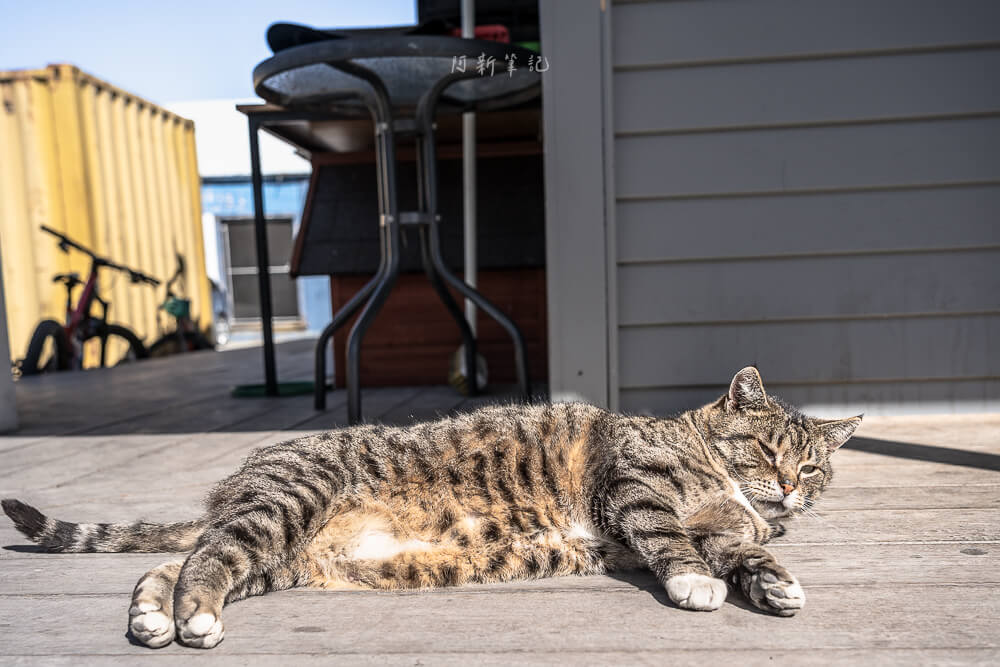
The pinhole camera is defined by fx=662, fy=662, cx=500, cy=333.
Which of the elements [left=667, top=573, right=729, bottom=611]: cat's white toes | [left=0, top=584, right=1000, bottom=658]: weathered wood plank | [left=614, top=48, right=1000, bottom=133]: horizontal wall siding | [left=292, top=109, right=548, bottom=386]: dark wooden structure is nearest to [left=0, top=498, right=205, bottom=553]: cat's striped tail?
[left=0, top=584, right=1000, bottom=658]: weathered wood plank

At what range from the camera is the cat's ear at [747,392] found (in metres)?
1.62

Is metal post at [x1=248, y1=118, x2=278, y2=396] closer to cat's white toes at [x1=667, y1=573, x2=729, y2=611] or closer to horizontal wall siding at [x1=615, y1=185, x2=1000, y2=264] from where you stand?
horizontal wall siding at [x1=615, y1=185, x2=1000, y2=264]

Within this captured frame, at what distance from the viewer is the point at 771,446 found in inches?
61.7

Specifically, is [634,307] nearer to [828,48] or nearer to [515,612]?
[828,48]

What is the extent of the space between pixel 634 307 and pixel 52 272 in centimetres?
691

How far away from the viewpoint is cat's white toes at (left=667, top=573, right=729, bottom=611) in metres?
1.18

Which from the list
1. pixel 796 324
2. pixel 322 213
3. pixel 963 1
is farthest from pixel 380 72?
pixel 963 1

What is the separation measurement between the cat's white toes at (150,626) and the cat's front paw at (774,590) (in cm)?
102

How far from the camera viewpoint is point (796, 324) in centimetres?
261

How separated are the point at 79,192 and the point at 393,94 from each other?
6.00 m

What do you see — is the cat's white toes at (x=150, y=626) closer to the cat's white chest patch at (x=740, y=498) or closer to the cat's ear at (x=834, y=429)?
the cat's white chest patch at (x=740, y=498)

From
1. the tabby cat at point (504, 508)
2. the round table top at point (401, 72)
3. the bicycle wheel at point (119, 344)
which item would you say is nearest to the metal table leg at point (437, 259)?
the round table top at point (401, 72)

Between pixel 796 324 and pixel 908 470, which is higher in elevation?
pixel 796 324

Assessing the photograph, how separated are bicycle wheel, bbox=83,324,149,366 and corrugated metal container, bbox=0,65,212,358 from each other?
1.57 feet
